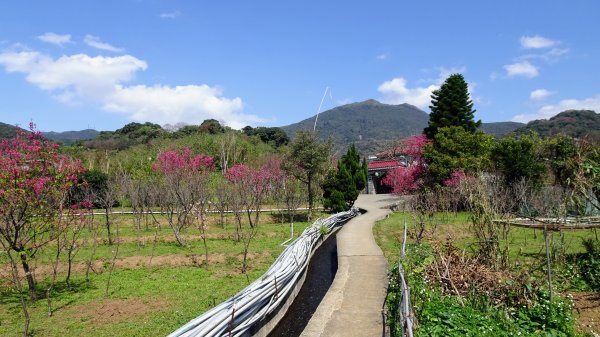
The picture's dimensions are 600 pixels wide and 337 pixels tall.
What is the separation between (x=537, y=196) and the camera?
70.4ft

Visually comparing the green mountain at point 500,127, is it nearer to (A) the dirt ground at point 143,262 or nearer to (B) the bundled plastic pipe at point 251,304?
(A) the dirt ground at point 143,262

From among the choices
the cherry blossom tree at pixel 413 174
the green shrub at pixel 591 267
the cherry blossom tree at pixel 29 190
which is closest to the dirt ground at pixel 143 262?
the cherry blossom tree at pixel 29 190

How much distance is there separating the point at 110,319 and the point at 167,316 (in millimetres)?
1319

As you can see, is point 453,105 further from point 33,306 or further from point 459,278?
point 33,306

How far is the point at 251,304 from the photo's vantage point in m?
7.23

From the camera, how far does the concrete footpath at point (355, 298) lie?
7.61 metres

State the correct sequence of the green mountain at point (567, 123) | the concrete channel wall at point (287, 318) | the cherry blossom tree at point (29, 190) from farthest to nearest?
the green mountain at point (567, 123)
the cherry blossom tree at point (29, 190)
the concrete channel wall at point (287, 318)

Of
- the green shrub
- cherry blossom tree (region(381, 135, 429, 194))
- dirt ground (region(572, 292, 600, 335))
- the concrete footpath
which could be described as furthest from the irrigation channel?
cherry blossom tree (region(381, 135, 429, 194))

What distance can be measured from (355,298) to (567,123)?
83.9 m

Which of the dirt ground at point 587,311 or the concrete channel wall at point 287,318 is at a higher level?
the dirt ground at point 587,311

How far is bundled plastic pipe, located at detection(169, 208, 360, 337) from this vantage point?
590 cm

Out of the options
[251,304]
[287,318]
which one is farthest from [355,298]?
[251,304]

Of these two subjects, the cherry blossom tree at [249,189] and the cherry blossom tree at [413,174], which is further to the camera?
the cherry blossom tree at [413,174]

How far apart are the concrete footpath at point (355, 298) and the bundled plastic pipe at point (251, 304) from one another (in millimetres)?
1003
